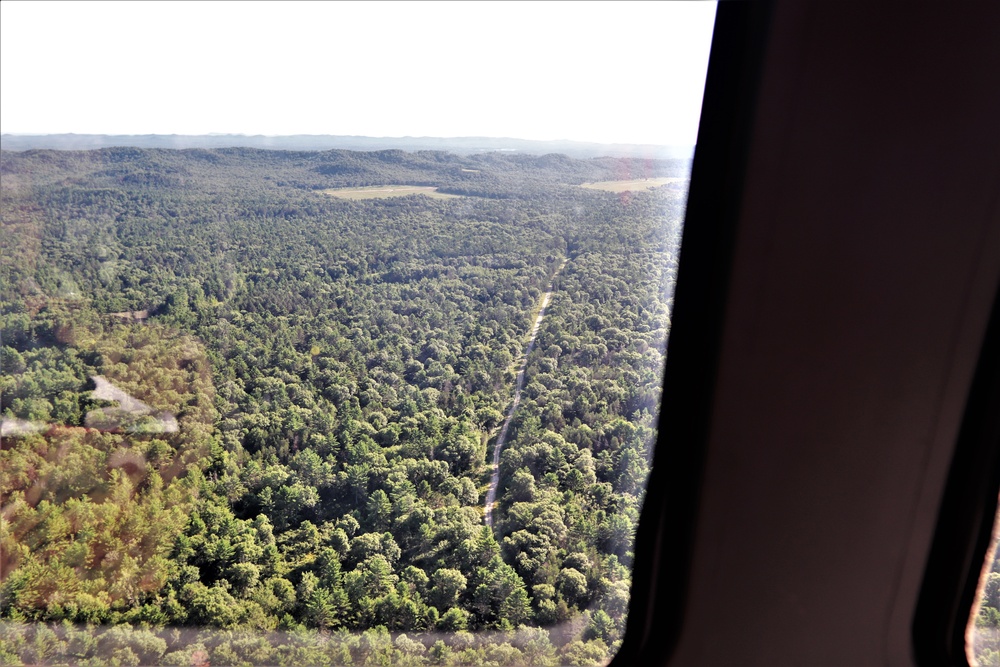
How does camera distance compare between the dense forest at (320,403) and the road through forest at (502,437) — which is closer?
the dense forest at (320,403)

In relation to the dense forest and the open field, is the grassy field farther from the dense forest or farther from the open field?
the open field

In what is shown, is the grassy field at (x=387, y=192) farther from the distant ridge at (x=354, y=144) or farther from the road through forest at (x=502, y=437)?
the road through forest at (x=502, y=437)

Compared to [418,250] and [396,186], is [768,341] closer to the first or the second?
[418,250]

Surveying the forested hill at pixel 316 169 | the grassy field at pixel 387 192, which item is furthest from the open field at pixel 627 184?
the grassy field at pixel 387 192

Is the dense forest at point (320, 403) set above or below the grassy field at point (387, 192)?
below

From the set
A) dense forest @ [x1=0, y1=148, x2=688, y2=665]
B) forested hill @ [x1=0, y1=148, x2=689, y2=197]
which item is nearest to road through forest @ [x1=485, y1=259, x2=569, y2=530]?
dense forest @ [x1=0, y1=148, x2=688, y2=665]

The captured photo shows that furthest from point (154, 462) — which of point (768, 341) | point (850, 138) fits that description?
point (850, 138)

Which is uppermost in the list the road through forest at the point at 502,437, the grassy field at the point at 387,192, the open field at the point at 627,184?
the open field at the point at 627,184
